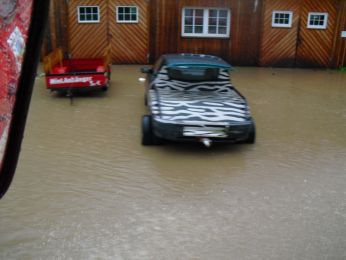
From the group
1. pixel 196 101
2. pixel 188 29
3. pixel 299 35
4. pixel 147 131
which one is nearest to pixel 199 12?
pixel 188 29

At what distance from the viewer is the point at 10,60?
1.23 metres

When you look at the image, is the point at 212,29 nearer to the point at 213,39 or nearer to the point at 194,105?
the point at 213,39

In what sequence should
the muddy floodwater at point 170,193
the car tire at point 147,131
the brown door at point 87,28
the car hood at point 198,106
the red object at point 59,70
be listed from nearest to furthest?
the muddy floodwater at point 170,193 < the car hood at point 198,106 < the car tire at point 147,131 < the red object at point 59,70 < the brown door at point 87,28

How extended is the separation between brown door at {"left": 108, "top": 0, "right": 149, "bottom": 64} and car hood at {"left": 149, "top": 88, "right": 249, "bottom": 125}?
8.20 metres

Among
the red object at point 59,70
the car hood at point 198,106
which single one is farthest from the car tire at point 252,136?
the red object at point 59,70

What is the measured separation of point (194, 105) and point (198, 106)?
87 mm

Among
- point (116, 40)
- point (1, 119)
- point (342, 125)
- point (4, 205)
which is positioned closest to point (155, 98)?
point (4, 205)

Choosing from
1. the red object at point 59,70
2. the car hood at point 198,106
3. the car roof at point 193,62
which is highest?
the car roof at point 193,62

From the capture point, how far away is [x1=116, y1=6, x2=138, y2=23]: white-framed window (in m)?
15.6

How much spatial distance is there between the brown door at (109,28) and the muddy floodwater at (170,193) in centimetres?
721

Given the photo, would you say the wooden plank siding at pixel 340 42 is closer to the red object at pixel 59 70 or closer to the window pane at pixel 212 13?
the window pane at pixel 212 13

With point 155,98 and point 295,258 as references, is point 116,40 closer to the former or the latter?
point 155,98

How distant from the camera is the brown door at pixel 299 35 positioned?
1591 centimetres

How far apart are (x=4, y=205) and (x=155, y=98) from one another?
11.4 ft
